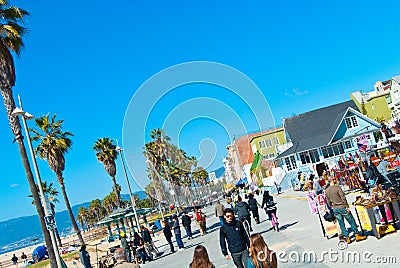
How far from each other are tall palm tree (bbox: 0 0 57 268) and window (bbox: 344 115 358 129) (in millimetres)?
36065

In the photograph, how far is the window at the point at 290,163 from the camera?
50031mm

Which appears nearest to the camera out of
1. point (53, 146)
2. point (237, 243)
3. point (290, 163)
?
point (237, 243)

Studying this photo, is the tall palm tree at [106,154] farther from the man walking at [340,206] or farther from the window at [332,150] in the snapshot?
the man walking at [340,206]

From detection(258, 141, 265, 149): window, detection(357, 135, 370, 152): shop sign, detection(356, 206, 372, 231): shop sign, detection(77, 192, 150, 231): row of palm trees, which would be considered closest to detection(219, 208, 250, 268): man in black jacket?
detection(356, 206, 372, 231): shop sign

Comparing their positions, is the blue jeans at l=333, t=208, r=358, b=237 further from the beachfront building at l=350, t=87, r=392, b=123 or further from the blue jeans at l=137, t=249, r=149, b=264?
the beachfront building at l=350, t=87, r=392, b=123

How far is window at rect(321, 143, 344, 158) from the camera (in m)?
46.2

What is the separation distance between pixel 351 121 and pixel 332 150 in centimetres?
383

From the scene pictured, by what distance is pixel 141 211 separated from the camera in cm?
3002

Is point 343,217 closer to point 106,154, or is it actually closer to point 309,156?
point 309,156

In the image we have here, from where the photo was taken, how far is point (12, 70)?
20141mm

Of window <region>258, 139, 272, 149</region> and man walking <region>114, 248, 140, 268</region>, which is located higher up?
window <region>258, 139, 272, 149</region>

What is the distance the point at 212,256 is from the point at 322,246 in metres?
4.37

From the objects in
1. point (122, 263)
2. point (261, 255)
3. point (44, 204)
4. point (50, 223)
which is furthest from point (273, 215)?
point (261, 255)

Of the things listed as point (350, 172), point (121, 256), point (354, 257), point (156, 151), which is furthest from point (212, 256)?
point (156, 151)
